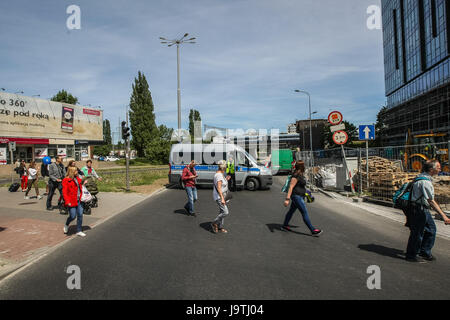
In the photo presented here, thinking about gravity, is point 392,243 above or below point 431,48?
below

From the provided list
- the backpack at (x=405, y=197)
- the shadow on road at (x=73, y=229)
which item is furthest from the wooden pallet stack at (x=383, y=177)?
the shadow on road at (x=73, y=229)

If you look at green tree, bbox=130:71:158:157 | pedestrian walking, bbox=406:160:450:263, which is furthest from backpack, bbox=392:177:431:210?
green tree, bbox=130:71:158:157

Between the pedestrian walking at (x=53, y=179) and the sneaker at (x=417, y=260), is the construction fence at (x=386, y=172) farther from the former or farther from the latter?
the pedestrian walking at (x=53, y=179)

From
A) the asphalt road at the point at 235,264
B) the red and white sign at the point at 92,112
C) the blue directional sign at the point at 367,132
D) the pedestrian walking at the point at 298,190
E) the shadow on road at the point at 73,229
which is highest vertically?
the red and white sign at the point at 92,112

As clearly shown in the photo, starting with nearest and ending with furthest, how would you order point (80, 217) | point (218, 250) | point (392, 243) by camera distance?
point (218, 250) → point (392, 243) → point (80, 217)

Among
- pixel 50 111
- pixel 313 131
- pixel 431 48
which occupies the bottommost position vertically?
pixel 313 131

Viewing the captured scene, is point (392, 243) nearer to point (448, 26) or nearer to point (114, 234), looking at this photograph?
point (114, 234)

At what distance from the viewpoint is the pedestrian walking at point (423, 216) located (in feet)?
14.8

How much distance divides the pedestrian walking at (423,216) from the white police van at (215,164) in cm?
995

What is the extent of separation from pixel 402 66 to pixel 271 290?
50024 millimetres

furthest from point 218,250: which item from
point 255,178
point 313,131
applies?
point 313,131

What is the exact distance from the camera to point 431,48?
35.1 metres

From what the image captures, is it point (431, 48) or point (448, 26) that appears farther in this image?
point (431, 48)

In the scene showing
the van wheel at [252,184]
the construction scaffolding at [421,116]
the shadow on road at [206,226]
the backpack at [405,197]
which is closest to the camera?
the backpack at [405,197]
